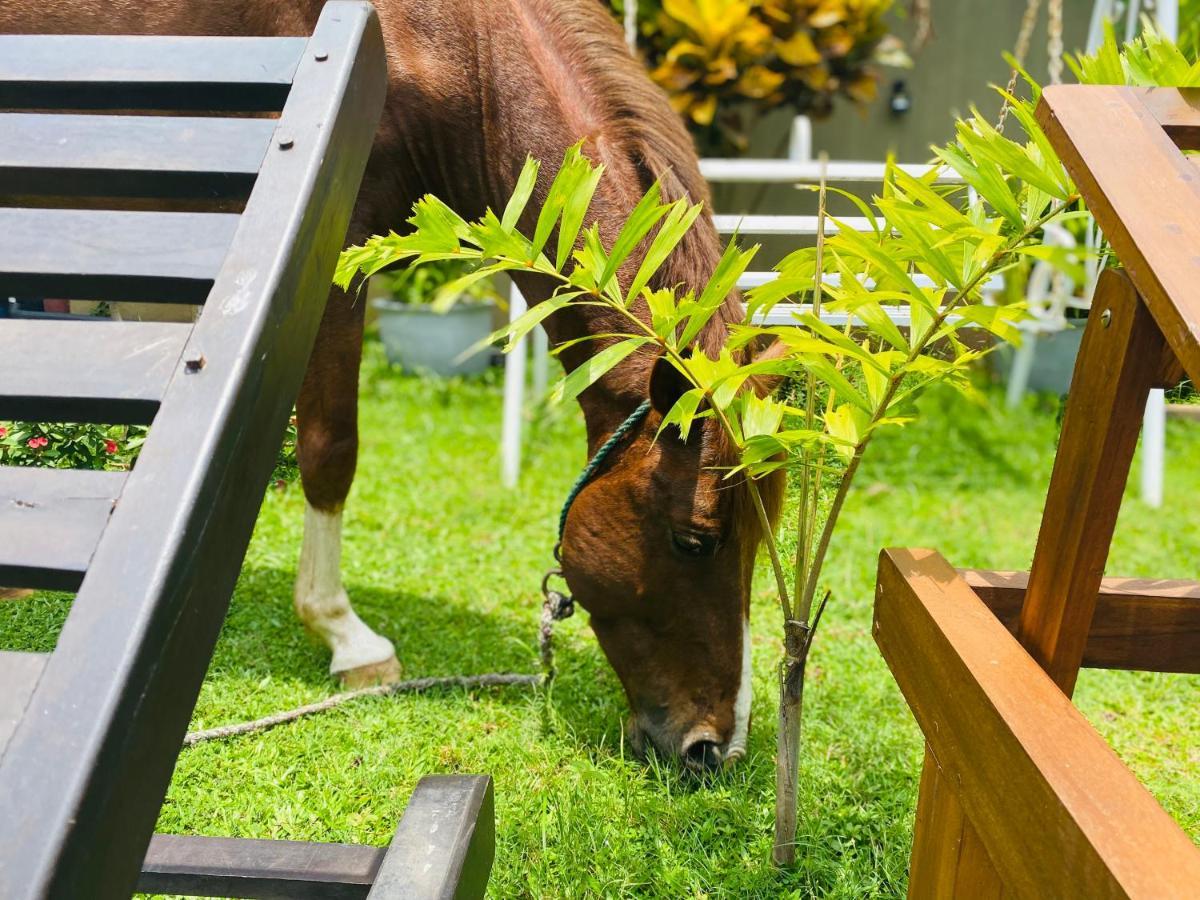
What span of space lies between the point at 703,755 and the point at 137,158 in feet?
5.33

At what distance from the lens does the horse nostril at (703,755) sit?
7.14ft

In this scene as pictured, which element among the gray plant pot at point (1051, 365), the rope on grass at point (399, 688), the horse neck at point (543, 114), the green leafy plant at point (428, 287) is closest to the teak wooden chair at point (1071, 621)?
the horse neck at point (543, 114)

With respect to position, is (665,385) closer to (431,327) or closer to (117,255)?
(117,255)

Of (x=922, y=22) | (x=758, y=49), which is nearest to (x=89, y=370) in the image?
(x=758, y=49)

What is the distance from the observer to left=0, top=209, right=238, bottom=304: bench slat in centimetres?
105

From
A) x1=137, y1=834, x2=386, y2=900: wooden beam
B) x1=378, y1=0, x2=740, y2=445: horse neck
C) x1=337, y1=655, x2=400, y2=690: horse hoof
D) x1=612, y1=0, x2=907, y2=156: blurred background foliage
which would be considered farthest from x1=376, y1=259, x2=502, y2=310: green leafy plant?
x1=137, y1=834, x2=386, y2=900: wooden beam

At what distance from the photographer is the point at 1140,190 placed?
1.03 meters

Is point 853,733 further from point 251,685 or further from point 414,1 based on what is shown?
point 414,1

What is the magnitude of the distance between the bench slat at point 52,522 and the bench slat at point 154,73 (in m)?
0.49

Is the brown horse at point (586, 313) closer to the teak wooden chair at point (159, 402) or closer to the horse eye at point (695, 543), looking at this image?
the horse eye at point (695, 543)

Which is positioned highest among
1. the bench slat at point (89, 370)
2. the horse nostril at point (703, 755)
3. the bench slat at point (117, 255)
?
the bench slat at point (117, 255)

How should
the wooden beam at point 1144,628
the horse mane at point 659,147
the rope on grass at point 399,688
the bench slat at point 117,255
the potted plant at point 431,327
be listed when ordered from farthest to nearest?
the potted plant at point 431,327
the rope on grass at point 399,688
the horse mane at point 659,147
the wooden beam at point 1144,628
the bench slat at point 117,255

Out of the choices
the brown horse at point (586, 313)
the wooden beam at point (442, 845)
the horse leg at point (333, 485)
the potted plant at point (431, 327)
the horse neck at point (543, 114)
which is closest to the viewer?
the wooden beam at point (442, 845)

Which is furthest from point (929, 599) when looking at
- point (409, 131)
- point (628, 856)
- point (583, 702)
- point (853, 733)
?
point (409, 131)
